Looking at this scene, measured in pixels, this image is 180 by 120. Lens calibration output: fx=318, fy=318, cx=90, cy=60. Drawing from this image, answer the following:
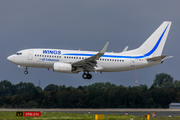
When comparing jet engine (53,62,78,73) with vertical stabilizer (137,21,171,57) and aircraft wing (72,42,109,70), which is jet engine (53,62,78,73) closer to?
aircraft wing (72,42,109,70)

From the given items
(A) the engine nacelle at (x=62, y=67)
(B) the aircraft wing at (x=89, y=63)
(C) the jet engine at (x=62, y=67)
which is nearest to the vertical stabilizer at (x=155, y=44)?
(B) the aircraft wing at (x=89, y=63)

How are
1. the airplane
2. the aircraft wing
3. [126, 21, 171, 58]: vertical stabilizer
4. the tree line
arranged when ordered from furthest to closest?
1. the tree line
2. [126, 21, 171, 58]: vertical stabilizer
3. the airplane
4. the aircraft wing

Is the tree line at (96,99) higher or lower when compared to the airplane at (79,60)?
lower

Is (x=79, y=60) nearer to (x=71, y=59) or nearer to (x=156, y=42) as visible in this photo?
(x=71, y=59)

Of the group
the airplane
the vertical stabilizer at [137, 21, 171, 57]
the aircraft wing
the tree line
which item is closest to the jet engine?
the airplane

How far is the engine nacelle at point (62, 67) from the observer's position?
5347cm

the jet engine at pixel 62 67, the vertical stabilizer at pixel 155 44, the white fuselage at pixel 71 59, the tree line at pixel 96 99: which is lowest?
the tree line at pixel 96 99

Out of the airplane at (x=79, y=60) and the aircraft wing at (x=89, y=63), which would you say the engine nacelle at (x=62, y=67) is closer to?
the airplane at (x=79, y=60)

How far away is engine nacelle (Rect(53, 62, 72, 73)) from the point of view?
53.5m

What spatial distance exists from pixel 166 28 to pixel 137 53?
298 inches

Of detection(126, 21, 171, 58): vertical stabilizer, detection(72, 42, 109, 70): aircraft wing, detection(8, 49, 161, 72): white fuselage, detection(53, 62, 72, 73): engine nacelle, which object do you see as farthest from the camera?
detection(126, 21, 171, 58): vertical stabilizer

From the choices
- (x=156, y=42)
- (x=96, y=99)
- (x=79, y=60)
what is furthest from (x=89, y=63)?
(x=96, y=99)

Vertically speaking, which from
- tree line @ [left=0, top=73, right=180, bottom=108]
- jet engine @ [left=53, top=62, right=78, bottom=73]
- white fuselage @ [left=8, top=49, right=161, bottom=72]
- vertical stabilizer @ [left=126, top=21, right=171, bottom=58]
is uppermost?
vertical stabilizer @ [left=126, top=21, right=171, bottom=58]

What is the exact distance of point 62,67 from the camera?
176ft
